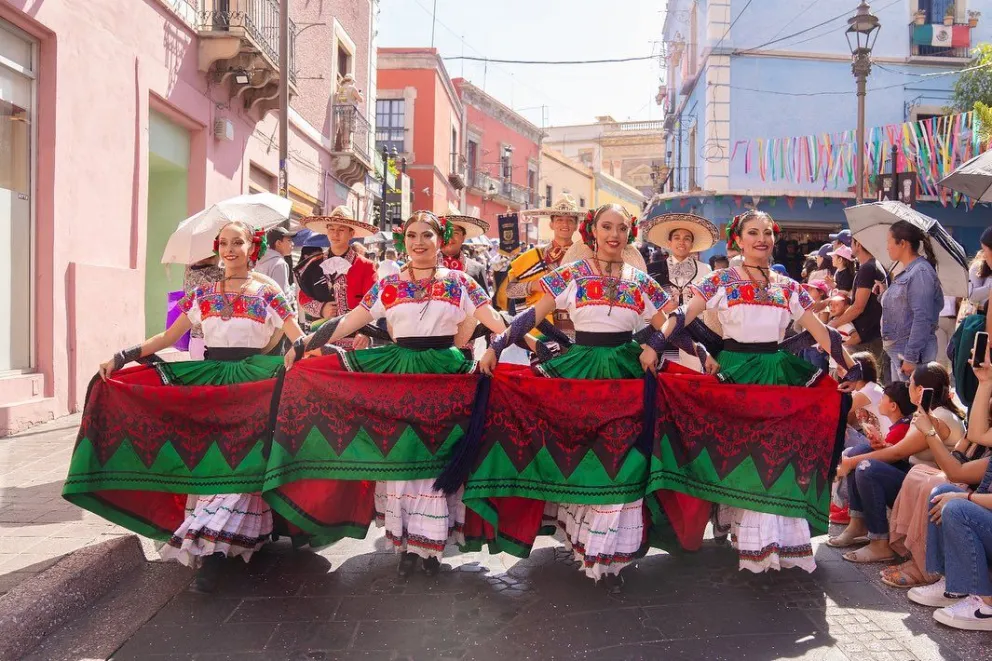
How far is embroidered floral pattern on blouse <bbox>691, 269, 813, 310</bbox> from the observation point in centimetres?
480

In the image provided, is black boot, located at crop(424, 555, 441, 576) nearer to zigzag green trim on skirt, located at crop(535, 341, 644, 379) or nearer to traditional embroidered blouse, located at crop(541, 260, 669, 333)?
zigzag green trim on skirt, located at crop(535, 341, 644, 379)

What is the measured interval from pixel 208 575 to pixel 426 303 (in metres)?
1.74

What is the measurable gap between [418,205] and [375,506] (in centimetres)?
3032

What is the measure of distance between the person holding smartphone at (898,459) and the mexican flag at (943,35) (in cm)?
1892

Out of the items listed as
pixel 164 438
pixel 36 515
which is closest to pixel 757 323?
pixel 164 438

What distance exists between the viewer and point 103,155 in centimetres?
922

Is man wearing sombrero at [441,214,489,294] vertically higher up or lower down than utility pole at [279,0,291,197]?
lower down

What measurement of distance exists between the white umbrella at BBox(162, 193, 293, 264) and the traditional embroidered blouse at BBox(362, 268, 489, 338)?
78.4 inches

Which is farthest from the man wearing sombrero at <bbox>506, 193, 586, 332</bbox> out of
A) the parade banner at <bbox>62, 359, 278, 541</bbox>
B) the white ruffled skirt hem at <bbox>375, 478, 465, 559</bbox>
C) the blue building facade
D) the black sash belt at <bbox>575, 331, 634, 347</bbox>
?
the blue building facade

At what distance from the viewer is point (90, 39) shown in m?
8.88

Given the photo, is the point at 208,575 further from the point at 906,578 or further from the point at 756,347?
the point at 906,578

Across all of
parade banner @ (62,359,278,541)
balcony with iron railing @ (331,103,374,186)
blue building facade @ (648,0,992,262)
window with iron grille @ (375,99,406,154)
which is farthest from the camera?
window with iron grille @ (375,99,406,154)

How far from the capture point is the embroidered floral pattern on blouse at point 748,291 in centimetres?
480

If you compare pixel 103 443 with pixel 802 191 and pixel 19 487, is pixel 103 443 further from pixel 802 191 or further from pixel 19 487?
pixel 802 191
